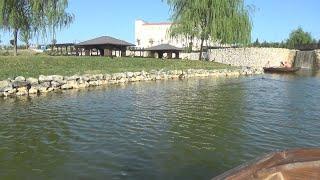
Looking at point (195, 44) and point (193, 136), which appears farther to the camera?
point (195, 44)

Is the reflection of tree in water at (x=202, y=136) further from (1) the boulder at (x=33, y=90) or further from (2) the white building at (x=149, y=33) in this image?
(2) the white building at (x=149, y=33)

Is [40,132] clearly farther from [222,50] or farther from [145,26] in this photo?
[145,26]

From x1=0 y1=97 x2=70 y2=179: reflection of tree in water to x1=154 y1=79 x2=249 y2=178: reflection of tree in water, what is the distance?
8.26 feet

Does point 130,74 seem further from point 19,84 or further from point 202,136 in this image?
point 202,136

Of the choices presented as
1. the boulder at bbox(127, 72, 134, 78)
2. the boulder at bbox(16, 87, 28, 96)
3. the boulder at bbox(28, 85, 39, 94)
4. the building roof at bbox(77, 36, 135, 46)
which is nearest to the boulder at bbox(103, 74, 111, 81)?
the boulder at bbox(127, 72, 134, 78)

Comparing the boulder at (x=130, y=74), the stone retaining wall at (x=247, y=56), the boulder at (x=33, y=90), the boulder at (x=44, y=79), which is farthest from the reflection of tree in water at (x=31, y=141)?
the stone retaining wall at (x=247, y=56)

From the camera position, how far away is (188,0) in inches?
1801

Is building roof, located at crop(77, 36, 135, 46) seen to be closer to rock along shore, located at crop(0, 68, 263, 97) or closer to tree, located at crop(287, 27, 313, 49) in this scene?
rock along shore, located at crop(0, 68, 263, 97)

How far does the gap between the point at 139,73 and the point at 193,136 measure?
1994 cm

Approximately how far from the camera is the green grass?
2715cm

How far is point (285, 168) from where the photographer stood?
162 inches

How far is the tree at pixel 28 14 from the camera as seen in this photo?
3356cm

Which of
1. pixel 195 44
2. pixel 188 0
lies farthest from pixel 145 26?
pixel 188 0

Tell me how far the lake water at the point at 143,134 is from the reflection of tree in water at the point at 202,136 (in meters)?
0.02
